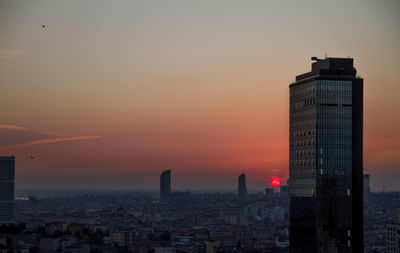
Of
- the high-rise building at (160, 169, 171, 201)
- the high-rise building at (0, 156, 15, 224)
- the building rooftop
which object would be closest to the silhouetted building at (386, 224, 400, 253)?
the building rooftop

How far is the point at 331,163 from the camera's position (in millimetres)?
40906

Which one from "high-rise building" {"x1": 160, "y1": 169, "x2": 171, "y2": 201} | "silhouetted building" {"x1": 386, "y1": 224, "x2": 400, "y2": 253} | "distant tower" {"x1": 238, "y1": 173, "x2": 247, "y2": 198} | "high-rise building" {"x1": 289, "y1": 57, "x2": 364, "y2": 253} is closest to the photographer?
"high-rise building" {"x1": 289, "y1": 57, "x2": 364, "y2": 253}

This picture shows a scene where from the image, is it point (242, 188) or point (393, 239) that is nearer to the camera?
point (393, 239)

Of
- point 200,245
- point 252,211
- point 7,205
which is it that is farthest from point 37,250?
point 252,211

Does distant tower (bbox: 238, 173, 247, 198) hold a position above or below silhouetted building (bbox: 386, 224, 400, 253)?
above

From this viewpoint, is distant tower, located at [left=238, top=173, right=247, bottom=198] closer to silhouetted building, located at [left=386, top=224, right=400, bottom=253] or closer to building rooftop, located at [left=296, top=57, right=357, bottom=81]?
silhouetted building, located at [left=386, top=224, right=400, bottom=253]

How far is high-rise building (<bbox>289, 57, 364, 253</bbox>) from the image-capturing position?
40.1 m

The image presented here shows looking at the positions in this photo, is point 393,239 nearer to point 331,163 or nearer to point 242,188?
point 331,163

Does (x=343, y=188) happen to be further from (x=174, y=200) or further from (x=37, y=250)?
(x=174, y=200)

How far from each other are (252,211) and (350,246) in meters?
122

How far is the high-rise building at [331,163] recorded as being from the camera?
40125 millimetres

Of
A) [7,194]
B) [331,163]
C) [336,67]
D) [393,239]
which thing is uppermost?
[336,67]

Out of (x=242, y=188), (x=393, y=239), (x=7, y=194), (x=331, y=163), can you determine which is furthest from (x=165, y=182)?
(x=331, y=163)

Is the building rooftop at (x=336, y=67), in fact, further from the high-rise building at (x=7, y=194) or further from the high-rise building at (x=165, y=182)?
the high-rise building at (x=165, y=182)
